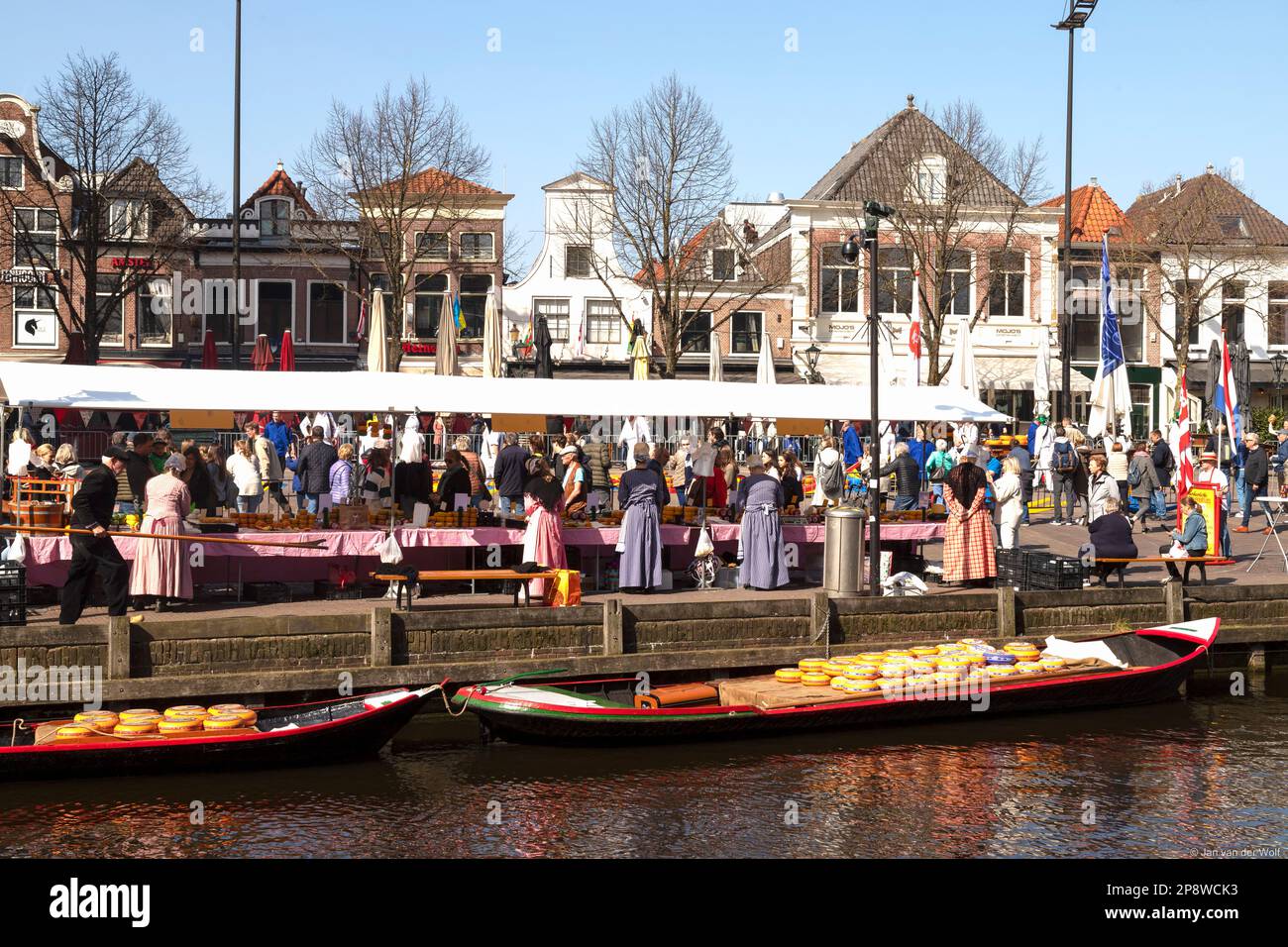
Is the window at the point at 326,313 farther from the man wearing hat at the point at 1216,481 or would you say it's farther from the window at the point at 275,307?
the man wearing hat at the point at 1216,481

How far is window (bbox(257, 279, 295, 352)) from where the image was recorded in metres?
43.9

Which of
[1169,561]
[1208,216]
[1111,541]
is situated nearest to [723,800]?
[1111,541]

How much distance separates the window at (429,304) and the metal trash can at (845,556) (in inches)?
1110

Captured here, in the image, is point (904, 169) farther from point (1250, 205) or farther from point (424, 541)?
point (424, 541)

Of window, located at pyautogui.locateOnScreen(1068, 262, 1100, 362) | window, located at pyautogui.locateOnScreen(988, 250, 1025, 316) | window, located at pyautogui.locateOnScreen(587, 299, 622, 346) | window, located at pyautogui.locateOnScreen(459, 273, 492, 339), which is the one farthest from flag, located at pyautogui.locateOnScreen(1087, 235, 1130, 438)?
window, located at pyautogui.locateOnScreen(459, 273, 492, 339)

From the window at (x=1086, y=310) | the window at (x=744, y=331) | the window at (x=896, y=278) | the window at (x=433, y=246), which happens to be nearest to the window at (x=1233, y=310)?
the window at (x=1086, y=310)

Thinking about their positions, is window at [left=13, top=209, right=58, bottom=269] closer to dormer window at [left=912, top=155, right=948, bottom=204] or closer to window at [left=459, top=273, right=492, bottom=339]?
window at [left=459, top=273, right=492, bottom=339]

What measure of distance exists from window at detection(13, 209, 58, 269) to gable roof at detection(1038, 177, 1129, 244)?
31.0 m

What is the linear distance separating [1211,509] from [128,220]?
3097 centimetres

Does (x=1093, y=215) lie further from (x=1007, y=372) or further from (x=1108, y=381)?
(x=1108, y=381)
